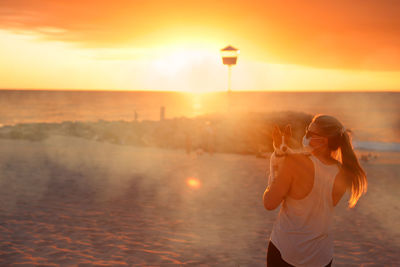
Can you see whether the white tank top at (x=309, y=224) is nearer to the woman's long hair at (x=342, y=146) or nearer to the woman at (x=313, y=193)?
the woman at (x=313, y=193)

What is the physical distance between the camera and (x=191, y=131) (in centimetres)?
2503

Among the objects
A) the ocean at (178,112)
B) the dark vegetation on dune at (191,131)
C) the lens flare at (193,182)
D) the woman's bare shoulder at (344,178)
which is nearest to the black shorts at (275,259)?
the woman's bare shoulder at (344,178)

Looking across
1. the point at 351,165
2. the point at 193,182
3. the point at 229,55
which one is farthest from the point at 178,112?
the point at 351,165

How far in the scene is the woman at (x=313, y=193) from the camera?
2.80 meters

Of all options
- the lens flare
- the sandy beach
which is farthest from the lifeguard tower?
the lens flare

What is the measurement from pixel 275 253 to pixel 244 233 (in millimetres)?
4793

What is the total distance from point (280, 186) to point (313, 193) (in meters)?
0.26

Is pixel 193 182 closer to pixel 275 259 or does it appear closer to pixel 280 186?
pixel 275 259

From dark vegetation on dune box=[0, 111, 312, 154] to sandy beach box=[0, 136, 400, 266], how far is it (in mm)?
6085

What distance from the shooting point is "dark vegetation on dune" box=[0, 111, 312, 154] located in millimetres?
21438

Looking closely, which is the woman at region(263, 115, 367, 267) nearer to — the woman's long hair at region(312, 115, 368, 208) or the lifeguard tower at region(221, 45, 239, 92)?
the woman's long hair at region(312, 115, 368, 208)

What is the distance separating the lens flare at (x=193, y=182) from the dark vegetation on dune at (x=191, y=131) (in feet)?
25.0

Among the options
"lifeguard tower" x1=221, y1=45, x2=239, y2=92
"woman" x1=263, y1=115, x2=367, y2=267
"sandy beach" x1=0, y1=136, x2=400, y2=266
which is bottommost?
"sandy beach" x1=0, y1=136, x2=400, y2=266

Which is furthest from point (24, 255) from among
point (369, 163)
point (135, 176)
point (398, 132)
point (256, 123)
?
Result: point (398, 132)
